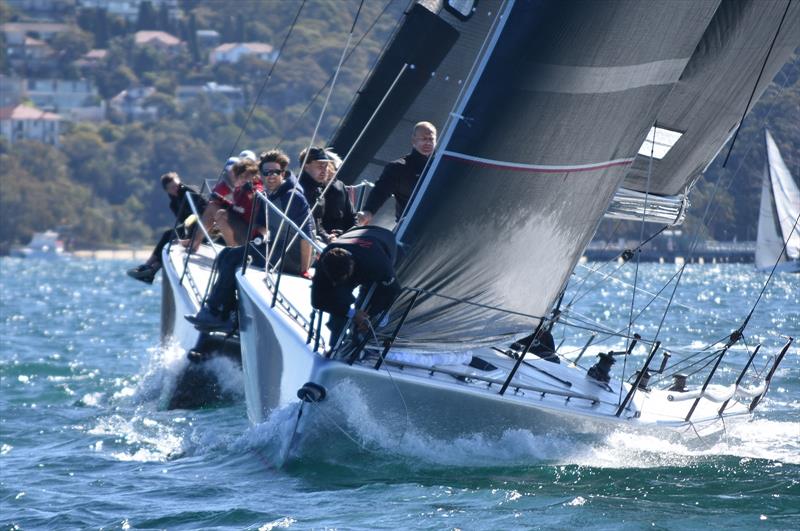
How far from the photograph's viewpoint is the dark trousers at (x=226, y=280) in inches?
306

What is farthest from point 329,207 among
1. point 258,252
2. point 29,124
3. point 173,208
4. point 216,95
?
point 29,124

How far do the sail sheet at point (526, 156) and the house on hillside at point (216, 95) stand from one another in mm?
83048

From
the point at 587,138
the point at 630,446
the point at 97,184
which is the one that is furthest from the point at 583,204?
the point at 97,184

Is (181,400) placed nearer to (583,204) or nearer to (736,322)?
(583,204)

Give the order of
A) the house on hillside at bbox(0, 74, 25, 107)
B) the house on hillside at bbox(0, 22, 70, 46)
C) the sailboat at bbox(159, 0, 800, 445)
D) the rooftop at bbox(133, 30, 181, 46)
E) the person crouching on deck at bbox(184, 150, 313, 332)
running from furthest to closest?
the house on hillside at bbox(0, 22, 70, 46)
the house on hillside at bbox(0, 74, 25, 107)
the rooftop at bbox(133, 30, 181, 46)
the person crouching on deck at bbox(184, 150, 313, 332)
the sailboat at bbox(159, 0, 800, 445)

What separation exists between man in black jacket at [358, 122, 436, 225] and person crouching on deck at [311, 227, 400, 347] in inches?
32.4

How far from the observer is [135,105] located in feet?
320

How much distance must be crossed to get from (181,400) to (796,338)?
6413mm

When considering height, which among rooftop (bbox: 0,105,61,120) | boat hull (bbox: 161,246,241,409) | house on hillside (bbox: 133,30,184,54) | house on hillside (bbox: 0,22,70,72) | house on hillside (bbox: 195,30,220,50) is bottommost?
rooftop (bbox: 0,105,61,120)

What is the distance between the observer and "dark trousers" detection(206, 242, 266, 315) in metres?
7.76

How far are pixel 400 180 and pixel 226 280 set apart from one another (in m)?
1.30

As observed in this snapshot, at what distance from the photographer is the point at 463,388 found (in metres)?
6.13

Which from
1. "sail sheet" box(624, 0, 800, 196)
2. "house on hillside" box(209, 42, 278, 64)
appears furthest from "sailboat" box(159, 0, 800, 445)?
"house on hillside" box(209, 42, 278, 64)

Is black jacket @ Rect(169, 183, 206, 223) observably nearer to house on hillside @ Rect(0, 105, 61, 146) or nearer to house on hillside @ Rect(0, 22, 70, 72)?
house on hillside @ Rect(0, 105, 61, 146)
